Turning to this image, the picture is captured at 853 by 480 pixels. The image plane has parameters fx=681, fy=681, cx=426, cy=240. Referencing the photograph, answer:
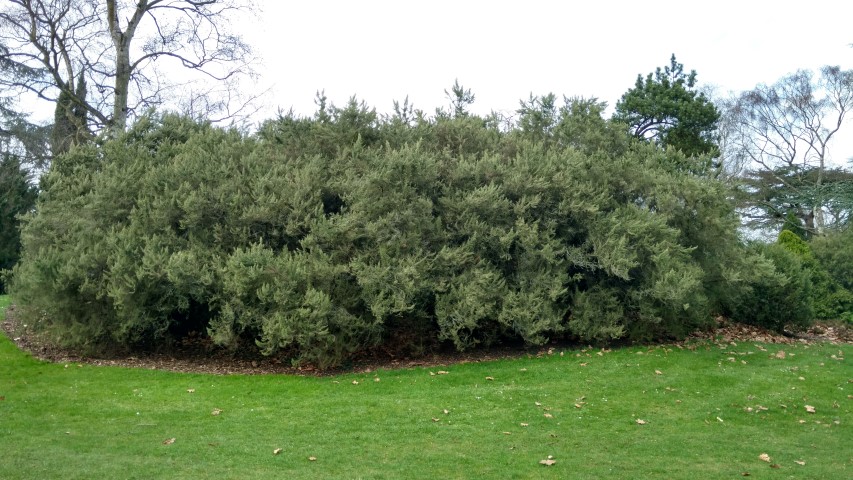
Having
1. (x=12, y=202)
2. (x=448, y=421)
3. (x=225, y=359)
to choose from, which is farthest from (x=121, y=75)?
(x=448, y=421)

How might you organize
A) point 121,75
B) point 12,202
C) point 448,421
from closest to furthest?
point 448,421 → point 121,75 → point 12,202

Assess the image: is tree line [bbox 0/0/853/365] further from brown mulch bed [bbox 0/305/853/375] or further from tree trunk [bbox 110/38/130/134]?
tree trunk [bbox 110/38/130/134]

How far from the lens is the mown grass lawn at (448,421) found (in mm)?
6066

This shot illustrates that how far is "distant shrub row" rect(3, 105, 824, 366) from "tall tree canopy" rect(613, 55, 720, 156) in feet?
54.3

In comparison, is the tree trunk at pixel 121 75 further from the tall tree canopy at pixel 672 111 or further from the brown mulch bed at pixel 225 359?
the tall tree canopy at pixel 672 111

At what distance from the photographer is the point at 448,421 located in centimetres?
739

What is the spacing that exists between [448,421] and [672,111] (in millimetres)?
23713

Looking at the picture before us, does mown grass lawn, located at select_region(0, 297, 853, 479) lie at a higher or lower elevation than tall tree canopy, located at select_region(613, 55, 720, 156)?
lower

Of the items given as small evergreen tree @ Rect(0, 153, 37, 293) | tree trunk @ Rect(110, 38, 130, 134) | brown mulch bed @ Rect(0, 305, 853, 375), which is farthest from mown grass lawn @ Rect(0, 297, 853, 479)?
small evergreen tree @ Rect(0, 153, 37, 293)

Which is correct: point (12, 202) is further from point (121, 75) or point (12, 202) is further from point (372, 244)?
point (372, 244)

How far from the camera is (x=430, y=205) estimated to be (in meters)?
10.5

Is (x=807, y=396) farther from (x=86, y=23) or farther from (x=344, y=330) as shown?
(x=86, y=23)

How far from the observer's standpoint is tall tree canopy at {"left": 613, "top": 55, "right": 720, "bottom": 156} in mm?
27328

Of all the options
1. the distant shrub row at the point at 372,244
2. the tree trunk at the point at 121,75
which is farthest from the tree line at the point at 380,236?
the tree trunk at the point at 121,75
